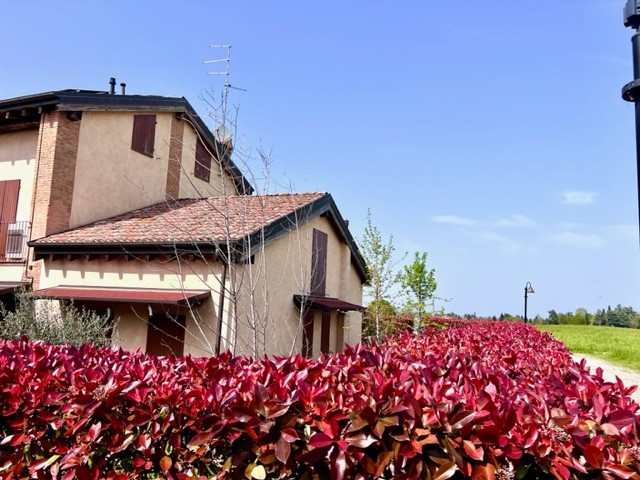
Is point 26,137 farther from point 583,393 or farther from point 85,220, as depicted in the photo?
point 583,393

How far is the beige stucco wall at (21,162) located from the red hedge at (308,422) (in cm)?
1280

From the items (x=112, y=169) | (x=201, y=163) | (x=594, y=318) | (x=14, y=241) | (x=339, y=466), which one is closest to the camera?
(x=339, y=466)

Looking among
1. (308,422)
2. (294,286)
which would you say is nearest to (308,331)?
(294,286)

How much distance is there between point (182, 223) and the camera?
47.6 feet

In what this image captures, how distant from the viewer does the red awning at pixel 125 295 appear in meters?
12.0

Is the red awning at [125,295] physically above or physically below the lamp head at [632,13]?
below

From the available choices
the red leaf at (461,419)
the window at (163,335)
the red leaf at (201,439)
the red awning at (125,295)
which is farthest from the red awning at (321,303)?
the red leaf at (461,419)

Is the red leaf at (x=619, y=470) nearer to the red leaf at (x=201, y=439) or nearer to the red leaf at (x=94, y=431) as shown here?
the red leaf at (x=201, y=439)

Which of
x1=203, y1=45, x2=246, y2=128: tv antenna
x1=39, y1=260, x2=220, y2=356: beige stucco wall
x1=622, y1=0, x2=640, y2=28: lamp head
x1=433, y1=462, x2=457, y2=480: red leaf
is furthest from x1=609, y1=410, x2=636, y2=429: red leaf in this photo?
x1=39, y1=260, x2=220, y2=356: beige stucco wall

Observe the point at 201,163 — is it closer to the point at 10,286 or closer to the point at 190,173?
the point at 190,173

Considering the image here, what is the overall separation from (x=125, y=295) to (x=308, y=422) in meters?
10.9

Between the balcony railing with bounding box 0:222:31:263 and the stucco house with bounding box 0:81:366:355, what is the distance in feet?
0.14

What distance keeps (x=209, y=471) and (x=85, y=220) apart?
46.9 feet

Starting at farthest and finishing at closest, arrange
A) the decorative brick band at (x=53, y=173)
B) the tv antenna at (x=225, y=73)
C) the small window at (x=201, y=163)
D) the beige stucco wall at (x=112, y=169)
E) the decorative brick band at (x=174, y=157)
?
the small window at (x=201, y=163) < the decorative brick band at (x=174, y=157) < the beige stucco wall at (x=112, y=169) < the decorative brick band at (x=53, y=173) < the tv antenna at (x=225, y=73)
